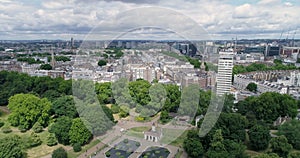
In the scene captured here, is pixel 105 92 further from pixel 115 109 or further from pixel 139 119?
pixel 139 119

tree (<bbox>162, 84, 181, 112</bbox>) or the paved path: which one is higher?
tree (<bbox>162, 84, 181, 112</bbox>)

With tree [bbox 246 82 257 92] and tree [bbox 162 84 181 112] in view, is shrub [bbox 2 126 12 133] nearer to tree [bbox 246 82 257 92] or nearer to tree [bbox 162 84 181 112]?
tree [bbox 162 84 181 112]

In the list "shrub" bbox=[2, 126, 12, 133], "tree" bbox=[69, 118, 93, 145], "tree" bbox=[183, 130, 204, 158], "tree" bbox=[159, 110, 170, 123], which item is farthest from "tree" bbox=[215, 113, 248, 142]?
"shrub" bbox=[2, 126, 12, 133]

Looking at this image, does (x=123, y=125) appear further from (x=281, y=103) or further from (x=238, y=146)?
(x=281, y=103)

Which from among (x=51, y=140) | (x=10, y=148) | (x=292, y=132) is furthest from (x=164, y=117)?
(x=10, y=148)

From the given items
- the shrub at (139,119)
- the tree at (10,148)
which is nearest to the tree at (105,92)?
the shrub at (139,119)

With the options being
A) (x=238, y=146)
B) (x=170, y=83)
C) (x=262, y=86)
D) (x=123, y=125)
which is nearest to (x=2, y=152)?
(x=123, y=125)
